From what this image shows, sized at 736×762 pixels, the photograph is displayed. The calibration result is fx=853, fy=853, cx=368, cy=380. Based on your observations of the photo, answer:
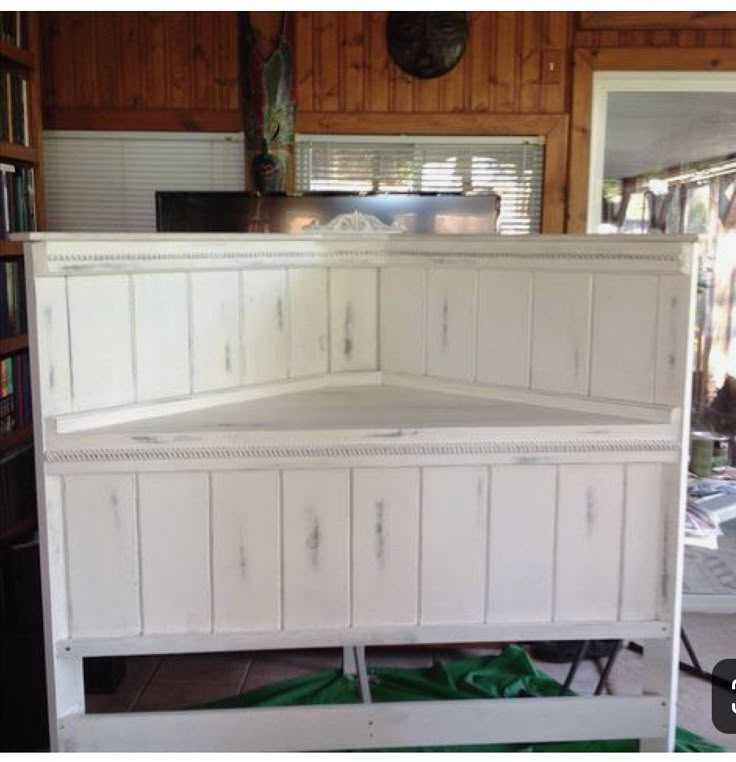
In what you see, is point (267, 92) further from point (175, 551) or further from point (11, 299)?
point (175, 551)

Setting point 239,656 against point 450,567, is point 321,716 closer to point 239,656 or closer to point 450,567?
point 450,567

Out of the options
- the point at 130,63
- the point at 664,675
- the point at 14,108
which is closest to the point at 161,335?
the point at 664,675

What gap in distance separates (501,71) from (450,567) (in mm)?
2692

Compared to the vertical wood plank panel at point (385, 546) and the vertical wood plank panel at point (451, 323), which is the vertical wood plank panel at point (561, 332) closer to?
the vertical wood plank panel at point (451, 323)

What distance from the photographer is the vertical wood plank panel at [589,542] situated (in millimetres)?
1438

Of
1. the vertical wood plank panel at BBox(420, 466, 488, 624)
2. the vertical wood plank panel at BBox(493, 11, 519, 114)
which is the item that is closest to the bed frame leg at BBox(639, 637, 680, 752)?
the vertical wood plank panel at BBox(420, 466, 488, 624)

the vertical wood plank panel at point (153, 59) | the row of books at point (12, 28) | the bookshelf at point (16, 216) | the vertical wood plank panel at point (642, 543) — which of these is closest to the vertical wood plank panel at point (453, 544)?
the vertical wood plank panel at point (642, 543)

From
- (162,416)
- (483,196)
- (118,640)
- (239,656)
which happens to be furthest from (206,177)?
(118,640)

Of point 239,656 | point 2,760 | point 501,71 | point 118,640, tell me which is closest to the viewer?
point 2,760

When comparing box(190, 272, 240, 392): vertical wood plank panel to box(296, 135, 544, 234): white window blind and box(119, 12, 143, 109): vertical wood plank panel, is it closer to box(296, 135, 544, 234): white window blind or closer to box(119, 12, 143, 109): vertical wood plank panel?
box(296, 135, 544, 234): white window blind

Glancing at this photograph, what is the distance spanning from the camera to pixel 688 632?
287cm

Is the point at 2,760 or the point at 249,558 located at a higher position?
the point at 249,558

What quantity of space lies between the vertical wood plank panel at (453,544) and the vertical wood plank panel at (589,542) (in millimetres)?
136

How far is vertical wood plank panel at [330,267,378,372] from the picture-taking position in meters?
1.71
